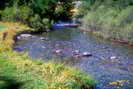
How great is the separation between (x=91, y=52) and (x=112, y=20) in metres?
13.6

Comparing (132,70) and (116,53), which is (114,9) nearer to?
(116,53)

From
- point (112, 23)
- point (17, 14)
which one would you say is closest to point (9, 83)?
point (112, 23)

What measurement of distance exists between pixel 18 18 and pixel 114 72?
29813 millimetres

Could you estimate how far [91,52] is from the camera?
37188 mm

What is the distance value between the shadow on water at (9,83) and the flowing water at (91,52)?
263 inches

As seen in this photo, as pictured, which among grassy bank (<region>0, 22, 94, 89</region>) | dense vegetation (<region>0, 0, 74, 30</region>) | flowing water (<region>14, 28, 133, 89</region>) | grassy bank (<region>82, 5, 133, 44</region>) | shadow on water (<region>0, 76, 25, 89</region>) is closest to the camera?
shadow on water (<region>0, 76, 25, 89</region>)

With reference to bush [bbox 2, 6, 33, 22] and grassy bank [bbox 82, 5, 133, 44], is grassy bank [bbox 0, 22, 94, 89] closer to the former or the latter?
grassy bank [bbox 82, 5, 133, 44]

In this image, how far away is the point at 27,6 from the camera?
186ft

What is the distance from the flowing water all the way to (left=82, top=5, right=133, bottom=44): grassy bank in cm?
205

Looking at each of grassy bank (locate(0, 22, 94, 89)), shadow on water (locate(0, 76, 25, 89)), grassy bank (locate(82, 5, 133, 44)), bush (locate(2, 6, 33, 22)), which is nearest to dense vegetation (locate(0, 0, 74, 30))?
bush (locate(2, 6, 33, 22))

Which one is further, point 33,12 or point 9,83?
point 33,12

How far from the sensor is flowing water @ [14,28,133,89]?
86.2 feet

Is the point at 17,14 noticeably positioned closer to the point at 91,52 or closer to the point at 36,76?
the point at 91,52

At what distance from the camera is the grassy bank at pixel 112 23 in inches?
1784
